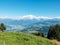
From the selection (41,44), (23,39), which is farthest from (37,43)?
(23,39)

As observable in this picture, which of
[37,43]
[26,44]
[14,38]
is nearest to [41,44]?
[37,43]

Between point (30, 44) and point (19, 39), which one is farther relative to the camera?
point (19, 39)

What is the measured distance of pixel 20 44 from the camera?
1605 cm

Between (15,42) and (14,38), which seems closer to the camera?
(15,42)

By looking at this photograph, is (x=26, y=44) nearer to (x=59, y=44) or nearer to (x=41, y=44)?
(x=41, y=44)

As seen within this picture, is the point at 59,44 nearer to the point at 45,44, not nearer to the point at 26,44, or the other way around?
the point at 45,44

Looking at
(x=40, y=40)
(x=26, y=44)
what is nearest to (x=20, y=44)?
(x=26, y=44)

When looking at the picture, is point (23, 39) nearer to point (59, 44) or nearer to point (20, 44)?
point (20, 44)

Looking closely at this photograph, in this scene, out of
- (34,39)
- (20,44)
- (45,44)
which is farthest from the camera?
(34,39)

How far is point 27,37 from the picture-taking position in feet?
61.2

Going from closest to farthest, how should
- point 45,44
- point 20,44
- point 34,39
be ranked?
point 20,44 → point 45,44 → point 34,39

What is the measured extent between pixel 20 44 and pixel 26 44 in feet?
1.89

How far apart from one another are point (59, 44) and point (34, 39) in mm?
2559

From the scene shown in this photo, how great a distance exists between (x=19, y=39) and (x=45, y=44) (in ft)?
8.54
